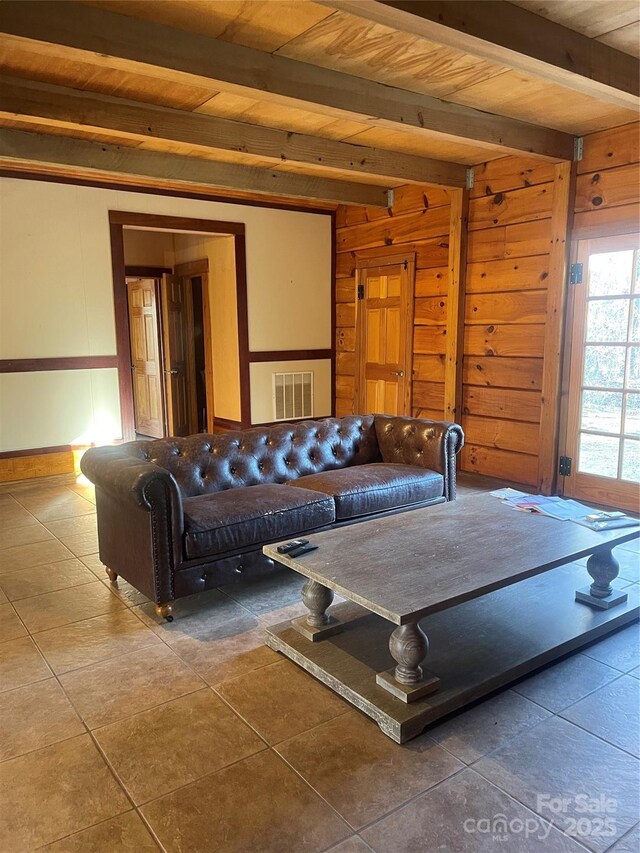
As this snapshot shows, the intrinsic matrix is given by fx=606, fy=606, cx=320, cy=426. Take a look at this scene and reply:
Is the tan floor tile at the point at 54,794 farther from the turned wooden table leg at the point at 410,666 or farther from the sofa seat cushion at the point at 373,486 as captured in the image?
the sofa seat cushion at the point at 373,486

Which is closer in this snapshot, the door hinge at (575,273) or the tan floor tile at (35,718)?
the tan floor tile at (35,718)

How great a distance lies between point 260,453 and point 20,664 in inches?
64.6

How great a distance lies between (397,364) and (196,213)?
238cm

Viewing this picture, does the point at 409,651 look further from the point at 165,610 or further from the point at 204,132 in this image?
the point at 204,132

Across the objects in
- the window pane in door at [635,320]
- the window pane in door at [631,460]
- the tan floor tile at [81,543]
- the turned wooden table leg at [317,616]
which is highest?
the window pane in door at [635,320]

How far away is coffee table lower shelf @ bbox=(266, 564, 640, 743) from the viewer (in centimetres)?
203

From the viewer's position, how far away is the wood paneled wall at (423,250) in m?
5.31

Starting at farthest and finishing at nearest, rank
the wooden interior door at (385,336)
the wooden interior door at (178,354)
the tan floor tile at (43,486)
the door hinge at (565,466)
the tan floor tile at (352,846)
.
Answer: the wooden interior door at (178,354)
the wooden interior door at (385,336)
the tan floor tile at (43,486)
the door hinge at (565,466)
the tan floor tile at (352,846)

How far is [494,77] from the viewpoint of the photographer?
316 centimetres

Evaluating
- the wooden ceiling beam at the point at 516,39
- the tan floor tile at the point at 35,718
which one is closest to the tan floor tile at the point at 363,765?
the tan floor tile at the point at 35,718

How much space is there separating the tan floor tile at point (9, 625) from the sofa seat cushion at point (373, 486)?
1463mm

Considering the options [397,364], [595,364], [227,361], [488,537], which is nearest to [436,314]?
[397,364]

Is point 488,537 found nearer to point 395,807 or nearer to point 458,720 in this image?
point 458,720

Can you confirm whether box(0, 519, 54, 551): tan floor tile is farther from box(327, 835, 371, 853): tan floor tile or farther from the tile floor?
box(327, 835, 371, 853): tan floor tile
